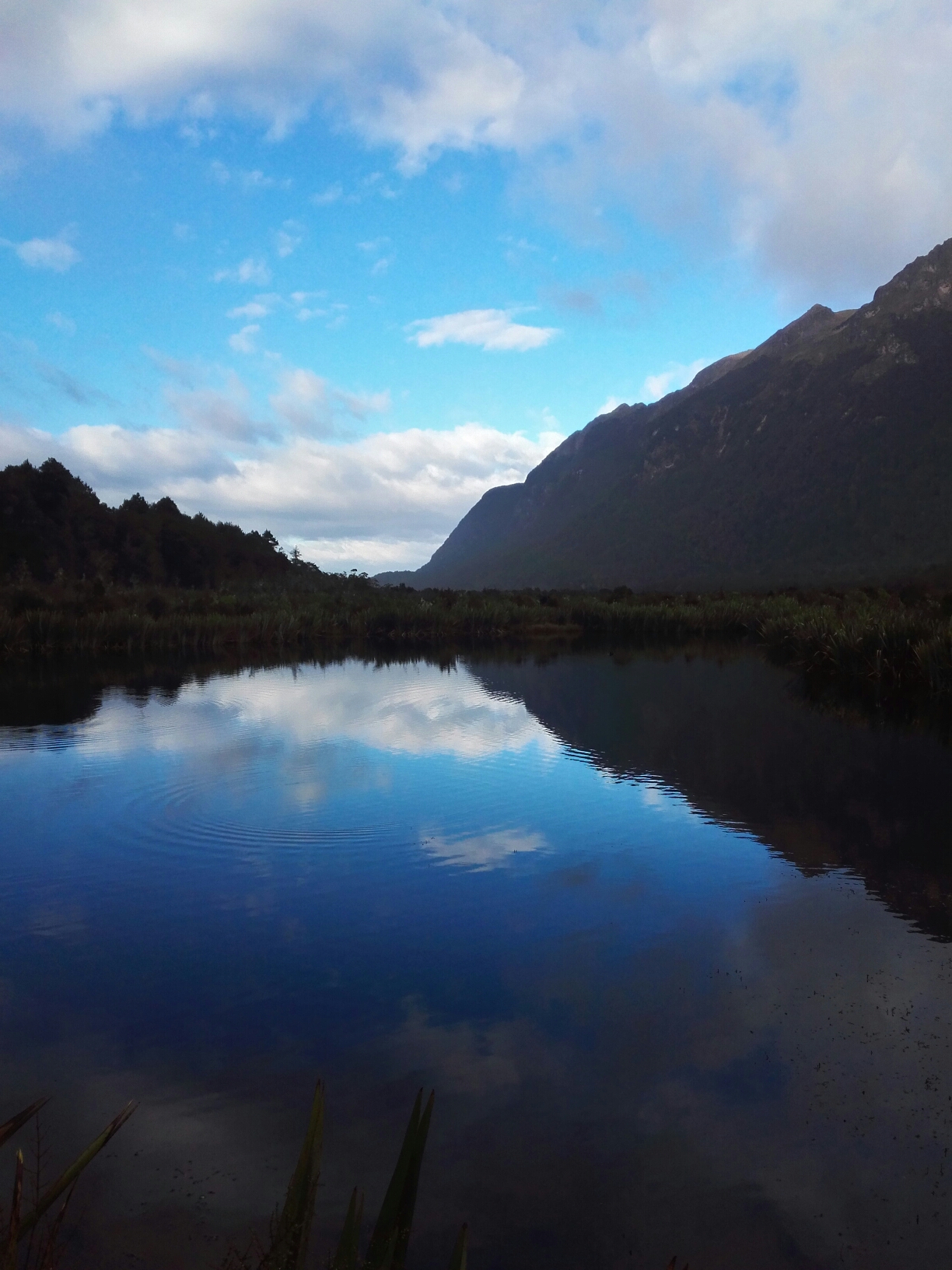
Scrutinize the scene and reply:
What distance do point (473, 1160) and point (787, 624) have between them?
27185 mm

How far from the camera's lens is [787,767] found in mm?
10305

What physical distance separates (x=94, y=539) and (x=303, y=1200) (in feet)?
168

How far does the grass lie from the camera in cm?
1869

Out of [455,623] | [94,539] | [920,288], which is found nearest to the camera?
[455,623]

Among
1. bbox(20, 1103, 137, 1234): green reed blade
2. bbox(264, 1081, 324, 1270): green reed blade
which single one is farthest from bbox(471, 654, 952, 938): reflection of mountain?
bbox(20, 1103, 137, 1234): green reed blade

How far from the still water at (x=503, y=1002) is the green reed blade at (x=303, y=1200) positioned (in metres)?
0.99

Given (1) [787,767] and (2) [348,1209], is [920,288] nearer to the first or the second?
(1) [787,767]

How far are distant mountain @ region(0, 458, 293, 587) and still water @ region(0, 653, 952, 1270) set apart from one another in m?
36.0

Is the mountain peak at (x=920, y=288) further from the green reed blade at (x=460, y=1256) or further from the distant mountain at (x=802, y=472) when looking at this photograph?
the green reed blade at (x=460, y=1256)

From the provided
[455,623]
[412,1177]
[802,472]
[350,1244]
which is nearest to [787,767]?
[412,1177]

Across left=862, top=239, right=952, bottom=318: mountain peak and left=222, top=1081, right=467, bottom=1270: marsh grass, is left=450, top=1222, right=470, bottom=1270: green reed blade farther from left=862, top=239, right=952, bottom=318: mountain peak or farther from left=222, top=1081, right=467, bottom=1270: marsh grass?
left=862, top=239, right=952, bottom=318: mountain peak

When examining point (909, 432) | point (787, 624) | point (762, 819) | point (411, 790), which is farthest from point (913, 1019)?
point (909, 432)

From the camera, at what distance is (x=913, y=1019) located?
4016 mm

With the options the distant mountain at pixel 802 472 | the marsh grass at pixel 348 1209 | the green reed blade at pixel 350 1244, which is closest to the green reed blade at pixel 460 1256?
the marsh grass at pixel 348 1209
